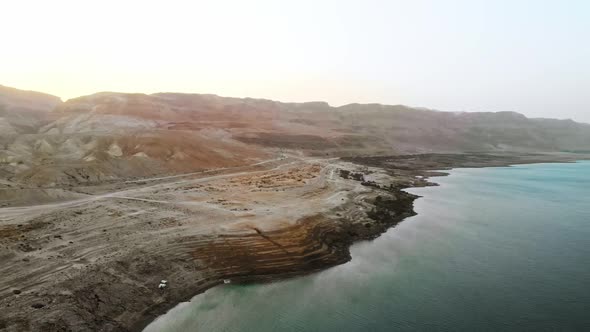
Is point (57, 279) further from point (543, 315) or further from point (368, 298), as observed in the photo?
point (543, 315)

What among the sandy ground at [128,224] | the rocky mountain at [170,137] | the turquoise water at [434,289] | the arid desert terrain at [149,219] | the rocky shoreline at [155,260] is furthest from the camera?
the rocky mountain at [170,137]

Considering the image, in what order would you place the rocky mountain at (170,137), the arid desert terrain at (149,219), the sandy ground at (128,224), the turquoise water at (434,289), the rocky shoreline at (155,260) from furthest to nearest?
the rocky mountain at (170,137) < the arid desert terrain at (149,219) < the turquoise water at (434,289) < the sandy ground at (128,224) < the rocky shoreline at (155,260)

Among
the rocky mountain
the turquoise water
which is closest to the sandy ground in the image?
the turquoise water

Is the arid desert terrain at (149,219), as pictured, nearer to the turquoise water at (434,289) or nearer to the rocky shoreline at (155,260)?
the rocky shoreline at (155,260)

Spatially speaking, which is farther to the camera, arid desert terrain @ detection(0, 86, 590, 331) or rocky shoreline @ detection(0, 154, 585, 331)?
arid desert terrain @ detection(0, 86, 590, 331)

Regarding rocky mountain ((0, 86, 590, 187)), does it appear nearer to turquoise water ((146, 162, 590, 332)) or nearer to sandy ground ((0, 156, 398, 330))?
sandy ground ((0, 156, 398, 330))

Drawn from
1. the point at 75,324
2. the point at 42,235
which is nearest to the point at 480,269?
the point at 75,324

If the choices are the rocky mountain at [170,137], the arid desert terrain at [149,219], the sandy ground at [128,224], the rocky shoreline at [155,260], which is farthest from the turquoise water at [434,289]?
the rocky mountain at [170,137]
